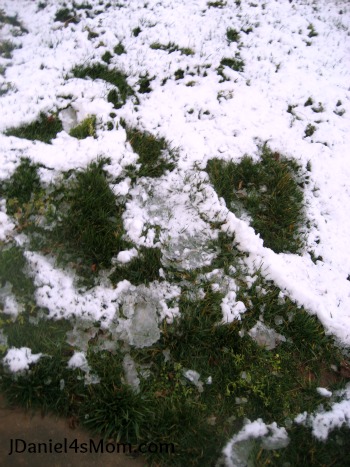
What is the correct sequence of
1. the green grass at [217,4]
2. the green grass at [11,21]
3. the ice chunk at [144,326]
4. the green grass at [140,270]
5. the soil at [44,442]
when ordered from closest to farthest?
the soil at [44,442] → the ice chunk at [144,326] → the green grass at [140,270] → the green grass at [11,21] → the green grass at [217,4]

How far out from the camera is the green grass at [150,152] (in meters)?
4.40

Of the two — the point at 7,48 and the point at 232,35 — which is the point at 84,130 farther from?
the point at 232,35

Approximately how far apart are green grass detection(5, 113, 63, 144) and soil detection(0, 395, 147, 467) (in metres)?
2.88

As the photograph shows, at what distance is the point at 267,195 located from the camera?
14.4 ft

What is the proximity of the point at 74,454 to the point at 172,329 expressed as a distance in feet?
4.19

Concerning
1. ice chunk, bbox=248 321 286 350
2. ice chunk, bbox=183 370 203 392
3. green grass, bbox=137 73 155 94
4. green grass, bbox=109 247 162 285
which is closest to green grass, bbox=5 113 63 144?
green grass, bbox=137 73 155 94

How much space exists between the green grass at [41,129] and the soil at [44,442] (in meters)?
2.88

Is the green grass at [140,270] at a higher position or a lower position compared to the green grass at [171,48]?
lower

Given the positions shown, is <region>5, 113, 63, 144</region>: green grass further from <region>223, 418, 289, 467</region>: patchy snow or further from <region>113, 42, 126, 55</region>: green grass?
<region>223, 418, 289, 467</region>: patchy snow

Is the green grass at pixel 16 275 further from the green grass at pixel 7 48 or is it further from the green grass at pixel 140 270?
the green grass at pixel 7 48

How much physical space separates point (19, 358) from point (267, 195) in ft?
10.4

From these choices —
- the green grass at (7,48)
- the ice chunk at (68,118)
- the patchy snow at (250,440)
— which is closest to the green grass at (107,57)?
the ice chunk at (68,118)

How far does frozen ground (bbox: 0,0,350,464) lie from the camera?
3.81 metres

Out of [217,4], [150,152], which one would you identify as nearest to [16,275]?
[150,152]
